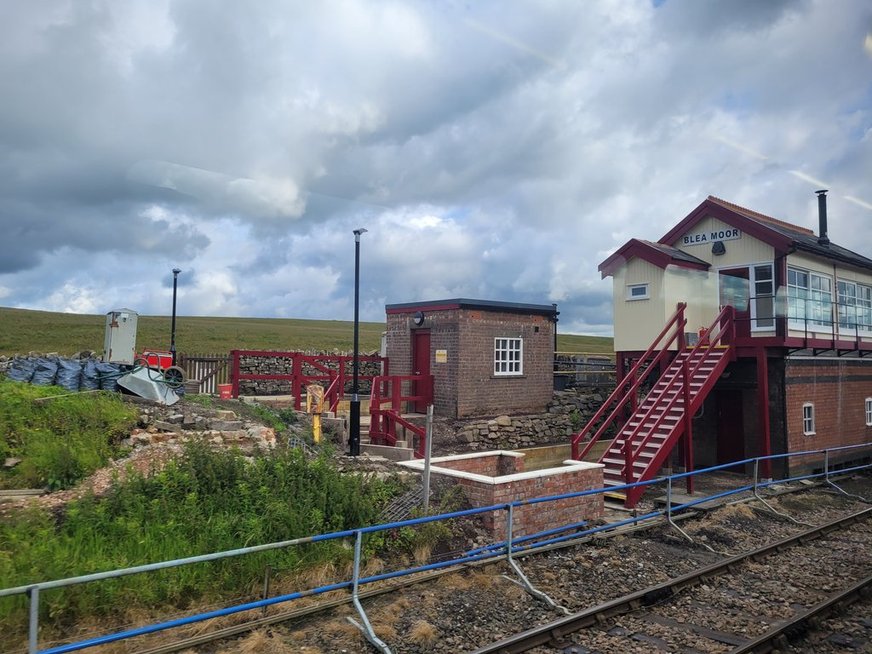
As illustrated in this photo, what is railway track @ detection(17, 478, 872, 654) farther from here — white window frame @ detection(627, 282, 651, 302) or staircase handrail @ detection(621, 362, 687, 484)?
white window frame @ detection(627, 282, 651, 302)

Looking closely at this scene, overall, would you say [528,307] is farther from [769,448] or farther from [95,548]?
[95,548]

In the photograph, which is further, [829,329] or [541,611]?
[829,329]

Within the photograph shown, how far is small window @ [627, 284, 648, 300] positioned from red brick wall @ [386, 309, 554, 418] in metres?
3.96

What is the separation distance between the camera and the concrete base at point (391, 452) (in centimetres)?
1496

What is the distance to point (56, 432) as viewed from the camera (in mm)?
10812

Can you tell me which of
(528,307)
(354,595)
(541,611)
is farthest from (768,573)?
(528,307)

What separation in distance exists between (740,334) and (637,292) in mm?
2975

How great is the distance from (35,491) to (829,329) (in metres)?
19.9

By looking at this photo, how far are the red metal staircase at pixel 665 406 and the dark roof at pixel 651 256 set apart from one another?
151cm

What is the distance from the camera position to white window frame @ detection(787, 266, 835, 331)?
1728cm

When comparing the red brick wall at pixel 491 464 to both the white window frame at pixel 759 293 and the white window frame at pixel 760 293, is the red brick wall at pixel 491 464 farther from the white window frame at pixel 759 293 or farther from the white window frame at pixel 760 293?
the white window frame at pixel 760 293

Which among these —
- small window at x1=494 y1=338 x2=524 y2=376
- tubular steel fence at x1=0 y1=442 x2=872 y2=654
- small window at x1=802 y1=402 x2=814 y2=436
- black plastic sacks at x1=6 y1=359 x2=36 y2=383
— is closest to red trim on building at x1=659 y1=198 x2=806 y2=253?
small window at x1=802 y1=402 x2=814 y2=436

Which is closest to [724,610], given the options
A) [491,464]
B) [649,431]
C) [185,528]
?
[491,464]

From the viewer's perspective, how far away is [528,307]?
21.7 m
